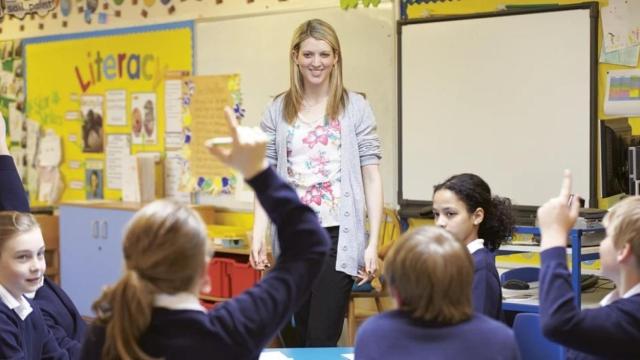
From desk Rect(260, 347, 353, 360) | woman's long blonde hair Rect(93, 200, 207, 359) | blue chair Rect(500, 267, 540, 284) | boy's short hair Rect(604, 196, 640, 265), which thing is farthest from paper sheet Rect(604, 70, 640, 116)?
woman's long blonde hair Rect(93, 200, 207, 359)

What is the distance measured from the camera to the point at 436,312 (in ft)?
5.18

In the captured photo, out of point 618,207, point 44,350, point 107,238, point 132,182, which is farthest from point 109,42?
point 618,207

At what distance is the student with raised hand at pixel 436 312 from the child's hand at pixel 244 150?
0.31 meters

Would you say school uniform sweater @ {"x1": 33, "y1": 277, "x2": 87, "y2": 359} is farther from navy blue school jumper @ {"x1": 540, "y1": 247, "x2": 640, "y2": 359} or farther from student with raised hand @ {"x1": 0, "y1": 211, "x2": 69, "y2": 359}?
navy blue school jumper @ {"x1": 540, "y1": 247, "x2": 640, "y2": 359}

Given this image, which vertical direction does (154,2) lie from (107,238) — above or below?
above

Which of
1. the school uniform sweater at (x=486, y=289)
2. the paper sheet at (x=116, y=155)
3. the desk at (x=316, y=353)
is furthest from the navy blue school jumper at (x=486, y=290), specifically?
the paper sheet at (x=116, y=155)

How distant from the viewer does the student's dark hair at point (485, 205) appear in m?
2.82

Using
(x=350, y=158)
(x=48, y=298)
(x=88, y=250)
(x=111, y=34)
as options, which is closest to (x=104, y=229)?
(x=88, y=250)

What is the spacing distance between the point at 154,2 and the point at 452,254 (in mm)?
4926

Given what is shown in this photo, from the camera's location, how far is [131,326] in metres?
1.46

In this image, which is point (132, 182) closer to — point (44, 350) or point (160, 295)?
point (44, 350)

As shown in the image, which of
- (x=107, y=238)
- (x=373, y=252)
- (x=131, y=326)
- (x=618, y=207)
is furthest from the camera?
(x=107, y=238)

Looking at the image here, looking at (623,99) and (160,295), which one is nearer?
(160,295)

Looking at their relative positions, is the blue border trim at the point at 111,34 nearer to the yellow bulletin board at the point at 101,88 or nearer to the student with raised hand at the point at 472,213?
the yellow bulletin board at the point at 101,88
